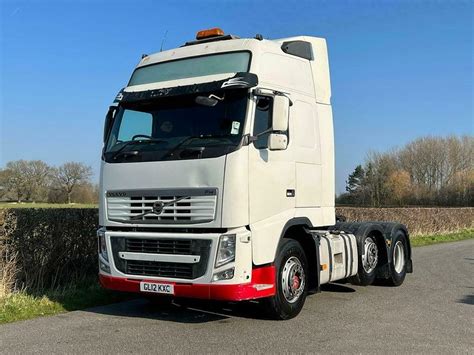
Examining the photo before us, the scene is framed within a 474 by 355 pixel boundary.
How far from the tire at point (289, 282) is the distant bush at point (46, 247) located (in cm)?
421

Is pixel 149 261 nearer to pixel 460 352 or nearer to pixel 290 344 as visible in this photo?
pixel 290 344

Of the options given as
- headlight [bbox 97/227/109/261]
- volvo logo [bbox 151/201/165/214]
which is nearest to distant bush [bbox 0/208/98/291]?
headlight [bbox 97/227/109/261]

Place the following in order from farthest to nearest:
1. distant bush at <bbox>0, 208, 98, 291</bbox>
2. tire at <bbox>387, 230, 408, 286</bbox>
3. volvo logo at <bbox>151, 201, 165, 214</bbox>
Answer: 1. tire at <bbox>387, 230, 408, 286</bbox>
2. distant bush at <bbox>0, 208, 98, 291</bbox>
3. volvo logo at <bbox>151, 201, 165, 214</bbox>

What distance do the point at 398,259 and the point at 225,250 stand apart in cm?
546

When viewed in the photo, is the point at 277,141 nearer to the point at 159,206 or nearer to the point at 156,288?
the point at 159,206

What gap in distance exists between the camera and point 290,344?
5.60 metres

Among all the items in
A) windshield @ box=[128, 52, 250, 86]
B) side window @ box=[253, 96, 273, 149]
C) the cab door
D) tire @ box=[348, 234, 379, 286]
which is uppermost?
windshield @ box=[128, 52, 250, 86]

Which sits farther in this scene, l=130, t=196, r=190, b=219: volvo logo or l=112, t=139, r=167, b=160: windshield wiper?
l=112, t=139, r=167, b=160: windshield wiper

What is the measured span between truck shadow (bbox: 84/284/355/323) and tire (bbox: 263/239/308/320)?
0.90 feet

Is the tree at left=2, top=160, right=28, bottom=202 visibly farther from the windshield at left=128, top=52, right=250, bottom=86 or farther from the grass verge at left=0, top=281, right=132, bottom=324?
the windshield at left=128, top=52, right=250, bottom=86

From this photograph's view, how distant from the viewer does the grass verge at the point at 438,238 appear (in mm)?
21547

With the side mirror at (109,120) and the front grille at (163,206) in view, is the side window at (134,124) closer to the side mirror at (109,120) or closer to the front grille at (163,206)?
the side mirror at (109,120)

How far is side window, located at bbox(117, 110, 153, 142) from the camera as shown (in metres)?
6.79

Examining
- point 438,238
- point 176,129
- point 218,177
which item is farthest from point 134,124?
point 438,238
